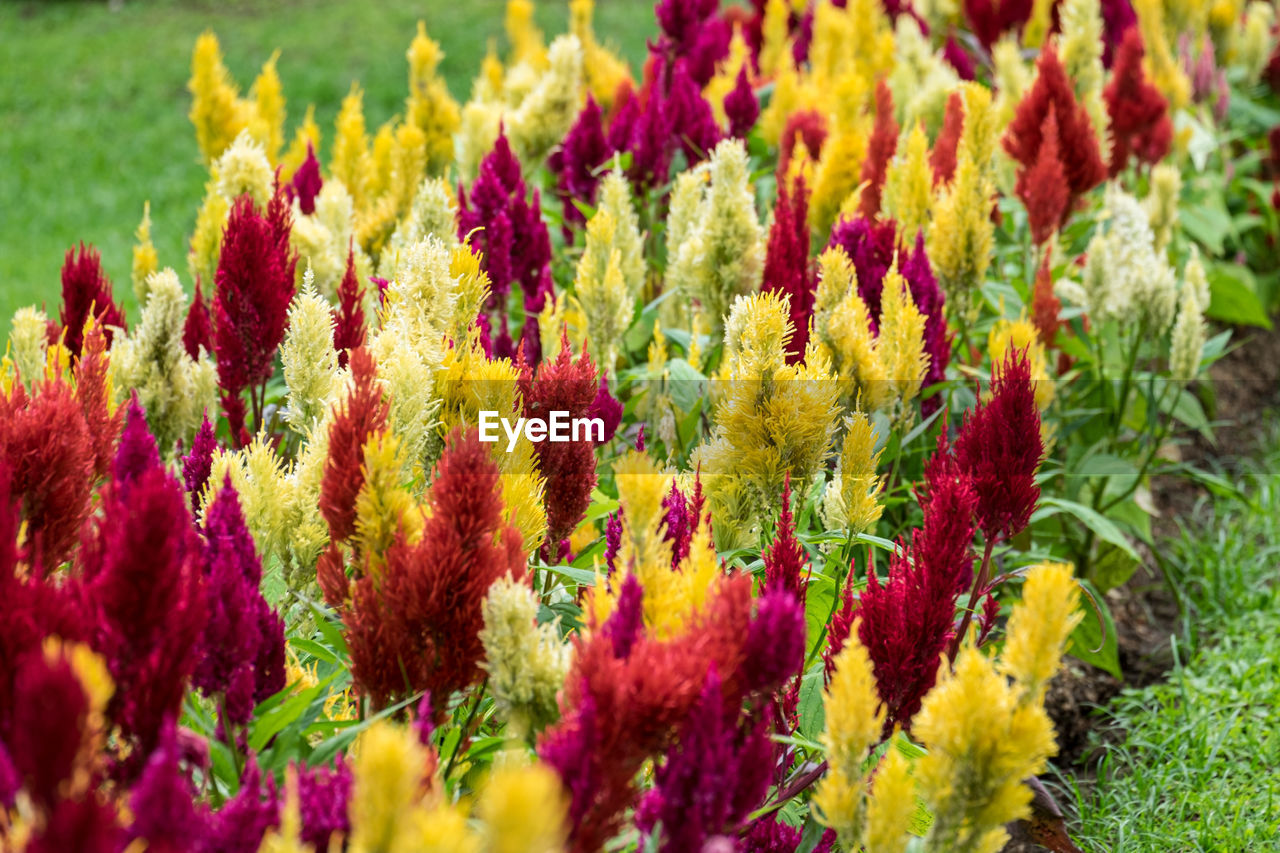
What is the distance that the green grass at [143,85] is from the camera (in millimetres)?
9273

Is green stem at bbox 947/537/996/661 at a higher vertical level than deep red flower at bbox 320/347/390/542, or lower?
lower

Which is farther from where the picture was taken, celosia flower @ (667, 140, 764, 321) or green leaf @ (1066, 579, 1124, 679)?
green leaf @ (1066, 579, 1124, 679)

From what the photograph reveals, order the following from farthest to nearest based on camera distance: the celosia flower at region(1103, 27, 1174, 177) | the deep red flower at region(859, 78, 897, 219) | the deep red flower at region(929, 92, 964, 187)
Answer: the celosia flower at region(1103, 27, 1174, 177)
the deep red flower at region(929, 92, 964, 187)
the deep red flower at region(859, 78, 897, 219)

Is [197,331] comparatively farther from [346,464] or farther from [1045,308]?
[1045,308]

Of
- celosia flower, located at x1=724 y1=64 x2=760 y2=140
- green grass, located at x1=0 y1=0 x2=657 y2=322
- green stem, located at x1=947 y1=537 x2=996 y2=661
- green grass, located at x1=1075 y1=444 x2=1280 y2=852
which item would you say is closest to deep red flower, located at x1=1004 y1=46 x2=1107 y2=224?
celosia flower, located at x1=724 y1=64 x2=760 y2=140

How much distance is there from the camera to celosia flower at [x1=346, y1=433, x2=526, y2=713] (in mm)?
1391

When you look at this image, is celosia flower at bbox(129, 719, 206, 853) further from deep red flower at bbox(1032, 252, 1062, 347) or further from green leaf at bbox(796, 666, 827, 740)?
deep red flower at bbox(1032, 252, 1062, 347)

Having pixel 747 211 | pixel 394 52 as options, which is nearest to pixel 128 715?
pixel 747 211

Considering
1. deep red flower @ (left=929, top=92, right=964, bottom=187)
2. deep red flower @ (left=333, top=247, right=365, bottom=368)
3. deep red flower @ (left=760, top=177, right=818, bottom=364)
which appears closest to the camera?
deep red flower @ (left=333, top=247, right=365, bottom=368)

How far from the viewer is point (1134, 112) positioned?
4.68 metres

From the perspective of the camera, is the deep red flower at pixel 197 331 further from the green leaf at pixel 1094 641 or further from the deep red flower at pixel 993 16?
the deep red flower at pixel 993 16

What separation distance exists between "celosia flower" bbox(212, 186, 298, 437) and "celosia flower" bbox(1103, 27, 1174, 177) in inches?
135

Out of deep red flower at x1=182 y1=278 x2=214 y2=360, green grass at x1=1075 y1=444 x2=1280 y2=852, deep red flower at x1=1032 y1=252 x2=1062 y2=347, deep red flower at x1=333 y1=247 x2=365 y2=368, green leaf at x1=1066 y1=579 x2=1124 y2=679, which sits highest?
deep red flower at x1=333 y1=247 x2=365 y2=368

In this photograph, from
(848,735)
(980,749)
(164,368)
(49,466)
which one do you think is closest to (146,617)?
(49,466)
